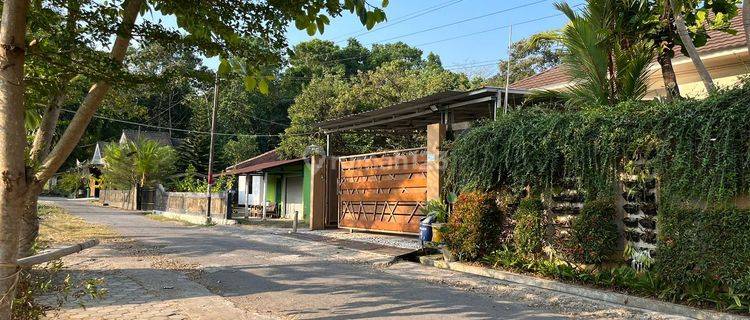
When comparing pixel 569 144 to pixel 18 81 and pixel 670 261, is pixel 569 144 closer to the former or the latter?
pixel 670 261

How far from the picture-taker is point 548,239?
9.62 m

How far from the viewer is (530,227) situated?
9766 mm

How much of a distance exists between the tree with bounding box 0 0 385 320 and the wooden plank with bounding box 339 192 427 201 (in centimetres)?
1108

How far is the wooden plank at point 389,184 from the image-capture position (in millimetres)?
15334

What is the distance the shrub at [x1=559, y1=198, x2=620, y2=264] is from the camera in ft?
27.9

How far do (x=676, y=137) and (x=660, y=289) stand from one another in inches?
79.2

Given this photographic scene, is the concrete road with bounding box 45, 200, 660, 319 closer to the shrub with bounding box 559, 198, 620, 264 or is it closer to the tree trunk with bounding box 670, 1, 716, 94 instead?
the shrub with bounding box 559, 198, 620, 264

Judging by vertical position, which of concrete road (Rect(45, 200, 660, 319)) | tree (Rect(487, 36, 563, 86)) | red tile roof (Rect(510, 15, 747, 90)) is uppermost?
tree (Rect(487, 36, 563, 86))

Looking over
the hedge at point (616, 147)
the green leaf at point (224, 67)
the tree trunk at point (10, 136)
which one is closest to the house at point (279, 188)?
the hedge at point (616, 147)

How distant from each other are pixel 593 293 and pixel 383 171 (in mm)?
9497

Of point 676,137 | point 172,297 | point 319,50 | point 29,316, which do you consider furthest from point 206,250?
point 319,50

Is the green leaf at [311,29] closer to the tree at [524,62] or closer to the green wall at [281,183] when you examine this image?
the green wall at [281,183]

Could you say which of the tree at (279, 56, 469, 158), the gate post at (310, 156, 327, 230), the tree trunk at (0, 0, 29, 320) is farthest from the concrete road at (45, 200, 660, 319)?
the tree at (279, 56, 469, 158)

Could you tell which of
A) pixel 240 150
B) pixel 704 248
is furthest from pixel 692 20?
pixel 240 150
